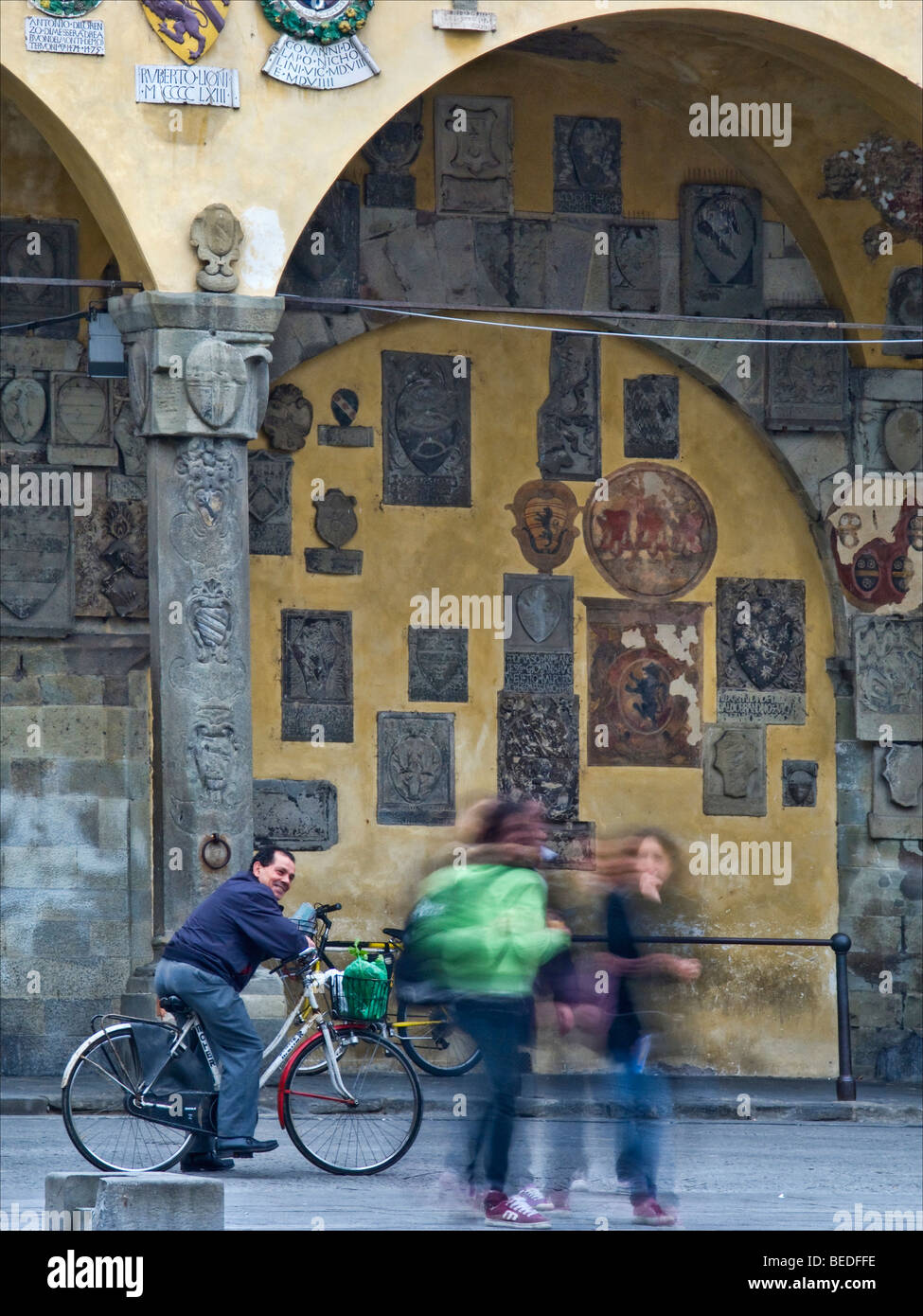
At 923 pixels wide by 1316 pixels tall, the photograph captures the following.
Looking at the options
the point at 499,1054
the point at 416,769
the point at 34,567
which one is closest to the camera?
the point at 499,1054

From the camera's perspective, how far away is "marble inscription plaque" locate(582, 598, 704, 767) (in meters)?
15.1

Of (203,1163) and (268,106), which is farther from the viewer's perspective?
(268,106)

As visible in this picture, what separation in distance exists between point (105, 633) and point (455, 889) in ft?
19.2

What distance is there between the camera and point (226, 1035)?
916cm

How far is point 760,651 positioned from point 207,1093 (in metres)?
6.90

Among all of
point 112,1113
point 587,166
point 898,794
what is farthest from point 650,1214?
point 587,166

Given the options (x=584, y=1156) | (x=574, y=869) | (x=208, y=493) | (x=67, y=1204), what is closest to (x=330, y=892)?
(x=574, y=869)

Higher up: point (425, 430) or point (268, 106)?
point (268, 106)

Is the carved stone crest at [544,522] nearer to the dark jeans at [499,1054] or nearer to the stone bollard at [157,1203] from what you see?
the dark jeans at [499,1054]

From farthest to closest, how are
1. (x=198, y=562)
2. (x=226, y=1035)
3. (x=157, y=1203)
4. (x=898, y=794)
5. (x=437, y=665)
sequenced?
(x=898, y=794) < (x=437, y=665) < (x=198, y=562) < (x=226, y=1035) < (x=157, y=1203)

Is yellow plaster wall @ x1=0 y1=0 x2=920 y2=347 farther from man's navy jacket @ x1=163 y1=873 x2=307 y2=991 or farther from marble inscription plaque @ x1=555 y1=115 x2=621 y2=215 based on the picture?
man's navy jacket @ x1=163 y1=873 x2=307 y2=991

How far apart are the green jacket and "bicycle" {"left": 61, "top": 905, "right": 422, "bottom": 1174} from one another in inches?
54.3

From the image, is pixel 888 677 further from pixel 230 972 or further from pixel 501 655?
pixel 230 972

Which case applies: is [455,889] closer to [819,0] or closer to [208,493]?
[208,493]
